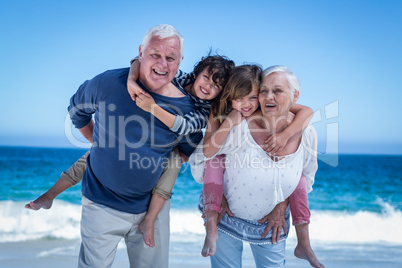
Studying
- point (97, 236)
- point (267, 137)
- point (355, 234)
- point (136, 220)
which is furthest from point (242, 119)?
point (355, 234)

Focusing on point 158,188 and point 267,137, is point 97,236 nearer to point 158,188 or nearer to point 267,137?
point 158,188

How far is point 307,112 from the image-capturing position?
2449mm

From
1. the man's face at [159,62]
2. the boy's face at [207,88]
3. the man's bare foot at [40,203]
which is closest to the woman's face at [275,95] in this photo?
the boy's face at [207,88]

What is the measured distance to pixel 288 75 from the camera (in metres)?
2.32

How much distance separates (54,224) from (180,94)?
535 centimetres

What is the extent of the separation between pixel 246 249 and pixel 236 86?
3191 mm

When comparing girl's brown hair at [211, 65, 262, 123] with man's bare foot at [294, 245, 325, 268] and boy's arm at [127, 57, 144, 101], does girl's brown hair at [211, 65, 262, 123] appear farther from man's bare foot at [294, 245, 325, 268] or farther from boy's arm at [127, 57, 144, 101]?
man's bare foot at [294, 245, 325, 268]

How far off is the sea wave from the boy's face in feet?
12.3

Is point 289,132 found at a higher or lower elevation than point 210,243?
higher

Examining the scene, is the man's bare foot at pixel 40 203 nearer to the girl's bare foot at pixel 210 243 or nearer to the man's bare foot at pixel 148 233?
the man's bare foot at pixel 148 233

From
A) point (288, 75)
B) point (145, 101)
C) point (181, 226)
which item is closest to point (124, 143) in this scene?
point (145, 101)

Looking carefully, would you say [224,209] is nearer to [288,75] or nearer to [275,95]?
[275,95]

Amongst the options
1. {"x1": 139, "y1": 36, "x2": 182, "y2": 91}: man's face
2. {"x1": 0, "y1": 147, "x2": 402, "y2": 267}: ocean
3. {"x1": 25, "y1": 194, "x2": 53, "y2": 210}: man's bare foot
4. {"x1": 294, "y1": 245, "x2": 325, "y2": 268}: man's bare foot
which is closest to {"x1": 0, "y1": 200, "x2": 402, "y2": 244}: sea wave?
{"x1": 0, "y1": 147, "x2": 402, "y2": 267}: ocean

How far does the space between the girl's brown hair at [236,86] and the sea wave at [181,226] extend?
12.4 ft
